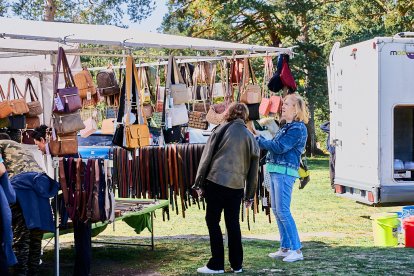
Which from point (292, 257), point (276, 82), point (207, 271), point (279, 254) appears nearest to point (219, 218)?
point (207, 271)

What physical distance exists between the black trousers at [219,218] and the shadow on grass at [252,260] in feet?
0.93

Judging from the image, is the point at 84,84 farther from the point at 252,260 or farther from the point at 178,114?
the point at 252,260

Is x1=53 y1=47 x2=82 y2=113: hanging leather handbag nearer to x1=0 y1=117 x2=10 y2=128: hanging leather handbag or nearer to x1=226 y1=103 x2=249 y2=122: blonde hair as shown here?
x1=226 y1=103 x2=249 y2=122: blonde hair

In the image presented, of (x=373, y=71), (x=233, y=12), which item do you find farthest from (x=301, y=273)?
(x=233, y=12)

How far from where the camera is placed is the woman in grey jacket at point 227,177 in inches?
291

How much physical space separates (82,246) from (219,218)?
1.36 m

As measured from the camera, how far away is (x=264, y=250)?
9242 mm

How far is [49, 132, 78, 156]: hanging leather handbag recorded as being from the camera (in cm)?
705

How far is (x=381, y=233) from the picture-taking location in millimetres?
9898

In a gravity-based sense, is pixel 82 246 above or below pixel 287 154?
below

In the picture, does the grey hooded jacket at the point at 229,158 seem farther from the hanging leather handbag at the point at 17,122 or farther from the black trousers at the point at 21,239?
the hanging leather handbag at the point at 17,122

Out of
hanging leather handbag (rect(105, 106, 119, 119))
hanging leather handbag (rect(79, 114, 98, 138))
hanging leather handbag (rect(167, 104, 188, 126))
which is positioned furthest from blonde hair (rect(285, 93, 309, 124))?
hanging leather handbag (rect(105, 106, 119, 119))

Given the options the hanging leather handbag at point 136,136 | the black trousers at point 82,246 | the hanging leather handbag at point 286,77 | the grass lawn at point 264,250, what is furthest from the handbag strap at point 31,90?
the hanging leather handbag at point 286,77

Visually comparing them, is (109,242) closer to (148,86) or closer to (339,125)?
(148,86)
